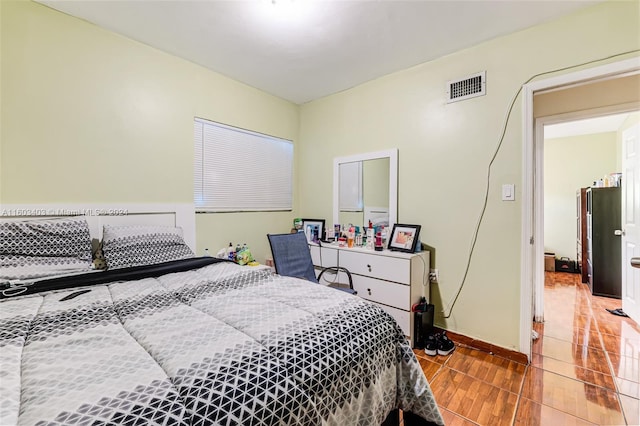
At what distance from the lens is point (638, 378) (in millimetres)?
1928

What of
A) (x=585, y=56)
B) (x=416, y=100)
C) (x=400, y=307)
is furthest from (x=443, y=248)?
(x=585, y=56)

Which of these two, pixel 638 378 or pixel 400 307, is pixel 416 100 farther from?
pixel 638 378

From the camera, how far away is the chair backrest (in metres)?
2.50

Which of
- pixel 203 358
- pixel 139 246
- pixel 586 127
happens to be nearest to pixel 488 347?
pixel 203 358

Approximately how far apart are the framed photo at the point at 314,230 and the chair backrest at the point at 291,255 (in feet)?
1.97

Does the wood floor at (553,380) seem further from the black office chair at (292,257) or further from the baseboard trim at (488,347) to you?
the black office chair at (292,257)

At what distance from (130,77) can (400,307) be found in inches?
117

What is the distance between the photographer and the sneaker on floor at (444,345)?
2.32 meters

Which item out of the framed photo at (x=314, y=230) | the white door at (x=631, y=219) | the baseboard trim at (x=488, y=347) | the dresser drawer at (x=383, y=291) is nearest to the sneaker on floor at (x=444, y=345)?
the baseboard trim at (x=488, y=347)

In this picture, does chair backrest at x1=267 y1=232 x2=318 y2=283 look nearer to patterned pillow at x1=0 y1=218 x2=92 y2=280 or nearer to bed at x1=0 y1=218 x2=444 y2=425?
bed at x1=0 y1=218 x2=444 y2=425

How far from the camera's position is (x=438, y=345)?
2340mm

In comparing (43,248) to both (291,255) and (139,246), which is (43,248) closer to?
(139,246)

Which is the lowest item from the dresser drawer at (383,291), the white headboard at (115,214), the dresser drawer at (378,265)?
the dresser drawer at (383,291)

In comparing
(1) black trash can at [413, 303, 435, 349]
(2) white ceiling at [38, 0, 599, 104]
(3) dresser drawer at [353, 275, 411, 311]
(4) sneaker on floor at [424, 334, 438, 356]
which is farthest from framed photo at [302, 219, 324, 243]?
(2) white ceiling at [38, 0, 599, 104]
